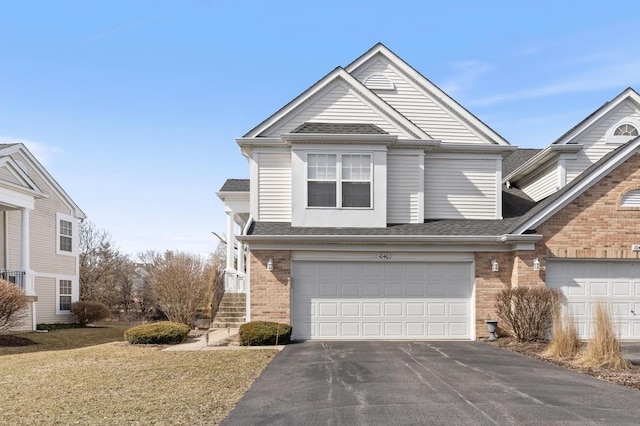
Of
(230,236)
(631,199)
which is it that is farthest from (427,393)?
(230,236)

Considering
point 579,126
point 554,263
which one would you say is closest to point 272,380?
point 554,263

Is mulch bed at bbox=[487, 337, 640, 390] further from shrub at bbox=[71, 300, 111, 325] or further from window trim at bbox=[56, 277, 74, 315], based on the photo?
window trim at bbox=[56, 277, 74, 315]

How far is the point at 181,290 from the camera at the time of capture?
19.4m

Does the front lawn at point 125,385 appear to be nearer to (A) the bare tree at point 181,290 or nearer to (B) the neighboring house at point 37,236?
(A) the bare tree at point 181,290

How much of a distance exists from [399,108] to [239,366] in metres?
10.8

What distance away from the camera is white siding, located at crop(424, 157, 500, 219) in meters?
17.2

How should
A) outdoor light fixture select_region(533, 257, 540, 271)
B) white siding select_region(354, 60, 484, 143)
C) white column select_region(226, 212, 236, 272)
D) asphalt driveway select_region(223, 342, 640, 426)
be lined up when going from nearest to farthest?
asphalt driveway select_region(223, 342, 640, 426)
outdoor light fixture select_region(533, 257, 540, 271)
white siding select_region(354, 60, 484, 143)
white column select_region(226, 212, 236, 272)

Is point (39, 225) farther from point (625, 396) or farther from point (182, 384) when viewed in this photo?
point (625, 396)

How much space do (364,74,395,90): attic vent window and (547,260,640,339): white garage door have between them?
7816 millimetres

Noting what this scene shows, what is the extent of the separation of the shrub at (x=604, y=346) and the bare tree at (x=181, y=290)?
13418 mm

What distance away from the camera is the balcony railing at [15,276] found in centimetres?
1994

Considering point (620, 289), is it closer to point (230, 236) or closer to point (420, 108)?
point (420, 108)

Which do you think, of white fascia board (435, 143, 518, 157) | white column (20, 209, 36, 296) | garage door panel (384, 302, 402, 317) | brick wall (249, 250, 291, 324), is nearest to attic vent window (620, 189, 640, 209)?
white fascia board (435, 143, 518, 157)

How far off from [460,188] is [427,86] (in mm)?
3674
